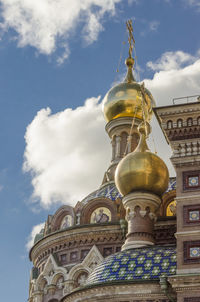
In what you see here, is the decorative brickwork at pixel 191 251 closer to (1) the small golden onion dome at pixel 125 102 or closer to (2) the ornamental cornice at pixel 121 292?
(2) the ornamental cornice at pixel 121 292

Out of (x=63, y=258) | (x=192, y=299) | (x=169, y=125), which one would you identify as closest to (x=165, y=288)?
(x=192, y=299)

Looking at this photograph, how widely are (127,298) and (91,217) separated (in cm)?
926

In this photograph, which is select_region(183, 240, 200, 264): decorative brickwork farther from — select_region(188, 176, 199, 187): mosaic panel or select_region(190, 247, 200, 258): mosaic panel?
select_region(188, 176, 199, 187): mosaic panel

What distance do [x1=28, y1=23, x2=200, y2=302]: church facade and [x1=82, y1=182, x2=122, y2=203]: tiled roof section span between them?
0.06 metres

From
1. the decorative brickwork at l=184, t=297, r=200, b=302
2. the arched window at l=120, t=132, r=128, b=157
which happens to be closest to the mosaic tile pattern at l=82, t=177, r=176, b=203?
the arched window at l=120, t=132, r=128, b=157

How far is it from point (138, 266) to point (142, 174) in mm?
4933

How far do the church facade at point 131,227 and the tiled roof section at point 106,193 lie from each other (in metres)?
0.06

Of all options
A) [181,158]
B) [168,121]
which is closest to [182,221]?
[181,158]

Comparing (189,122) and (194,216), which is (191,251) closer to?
(194,216)

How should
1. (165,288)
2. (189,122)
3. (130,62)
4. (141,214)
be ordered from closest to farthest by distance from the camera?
(165,288)
(189,122)
(141,214)
(130,62)

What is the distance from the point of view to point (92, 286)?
810 inches

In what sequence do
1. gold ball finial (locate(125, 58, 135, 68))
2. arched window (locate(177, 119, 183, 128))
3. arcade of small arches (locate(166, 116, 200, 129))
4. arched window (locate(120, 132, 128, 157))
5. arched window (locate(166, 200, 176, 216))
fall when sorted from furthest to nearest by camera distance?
gold ball finial (locate(125, 58, 135, 68)) < arched window (locate(120, 132, 128, 157)) < arched window (locate(166, 200, 176, 216)) < arched window (locate(177, 119, 183, 128)) < arcade of small arches (locate(166, 116, 200, 129))

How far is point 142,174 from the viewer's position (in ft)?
81.9

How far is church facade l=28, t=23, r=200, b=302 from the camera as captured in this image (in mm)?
19547
